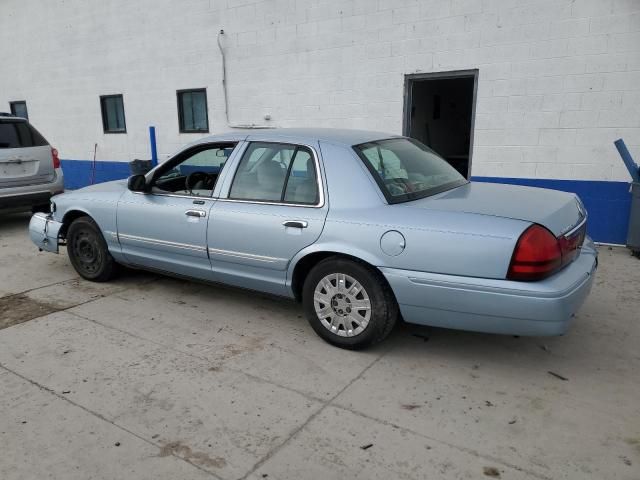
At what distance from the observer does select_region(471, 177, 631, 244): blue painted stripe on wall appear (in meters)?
6.31

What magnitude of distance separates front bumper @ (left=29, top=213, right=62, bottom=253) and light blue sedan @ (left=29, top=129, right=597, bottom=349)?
0.87 m

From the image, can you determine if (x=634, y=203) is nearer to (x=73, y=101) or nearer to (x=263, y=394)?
(x=263, y=394)

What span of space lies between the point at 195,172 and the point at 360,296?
88.7 inches

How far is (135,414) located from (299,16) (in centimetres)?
691

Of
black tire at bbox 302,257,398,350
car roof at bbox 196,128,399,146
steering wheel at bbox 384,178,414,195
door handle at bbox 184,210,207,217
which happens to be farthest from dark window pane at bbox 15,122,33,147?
steering wheel at bbox 384,178,414,195

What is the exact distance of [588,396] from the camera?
3131mm

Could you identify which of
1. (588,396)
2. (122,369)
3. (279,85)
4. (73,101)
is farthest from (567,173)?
(73,101)

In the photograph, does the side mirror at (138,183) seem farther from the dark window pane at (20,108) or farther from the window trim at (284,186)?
the dark window pane at (20,108)

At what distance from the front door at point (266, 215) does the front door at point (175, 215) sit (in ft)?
0.56

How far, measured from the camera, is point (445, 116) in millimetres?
12383

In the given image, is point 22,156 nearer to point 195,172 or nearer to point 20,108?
point 195,172

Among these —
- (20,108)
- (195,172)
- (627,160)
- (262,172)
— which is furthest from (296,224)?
(20,108)

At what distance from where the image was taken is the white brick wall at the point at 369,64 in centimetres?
622

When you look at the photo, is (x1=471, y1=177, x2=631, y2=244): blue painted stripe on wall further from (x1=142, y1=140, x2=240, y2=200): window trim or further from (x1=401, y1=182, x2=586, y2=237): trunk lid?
(x1=142, y1=140, x2=240, y2=200): window trim
